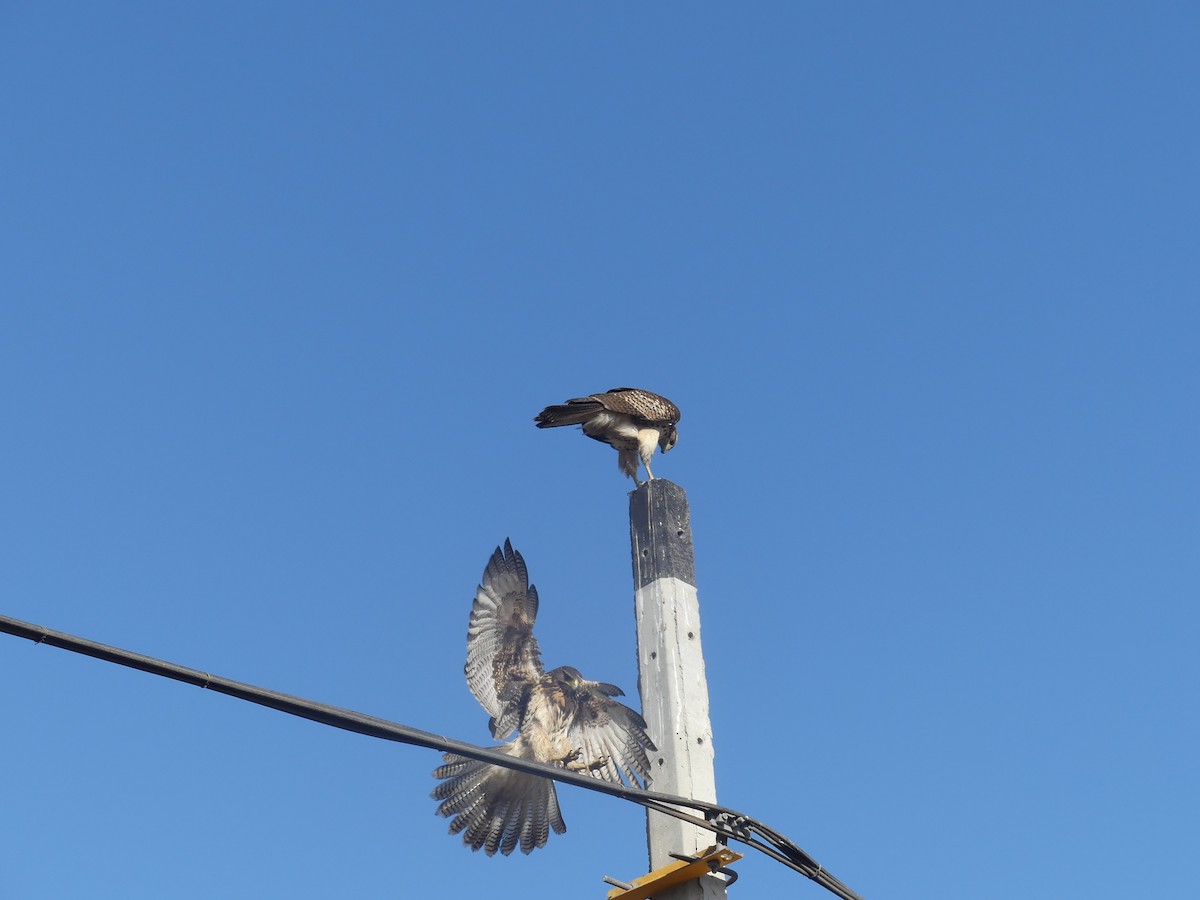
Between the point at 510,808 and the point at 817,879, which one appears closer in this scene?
the point at 817,879

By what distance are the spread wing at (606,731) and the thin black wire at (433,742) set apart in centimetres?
124

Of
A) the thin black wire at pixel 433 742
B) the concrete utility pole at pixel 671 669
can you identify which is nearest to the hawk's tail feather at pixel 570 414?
the concrete utility pole at pixel 671 669

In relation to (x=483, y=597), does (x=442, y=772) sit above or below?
below

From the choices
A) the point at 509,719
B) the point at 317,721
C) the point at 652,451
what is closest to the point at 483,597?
the point at 509,719

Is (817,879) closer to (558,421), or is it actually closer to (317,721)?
(317,721)

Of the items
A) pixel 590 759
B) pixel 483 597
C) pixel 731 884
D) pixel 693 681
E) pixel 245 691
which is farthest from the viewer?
pixel 483 597

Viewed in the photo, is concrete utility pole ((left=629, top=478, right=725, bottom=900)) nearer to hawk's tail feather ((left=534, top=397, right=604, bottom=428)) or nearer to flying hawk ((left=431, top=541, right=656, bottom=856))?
flying hawk ((left=431, top=541, right=656, bottom=856))

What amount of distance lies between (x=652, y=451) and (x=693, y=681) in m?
2.75

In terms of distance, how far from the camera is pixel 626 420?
8070 millimetres

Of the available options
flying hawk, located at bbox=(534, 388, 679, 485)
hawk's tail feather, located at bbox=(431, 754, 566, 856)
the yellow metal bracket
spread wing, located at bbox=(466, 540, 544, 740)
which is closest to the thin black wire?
the yellow metal bracket

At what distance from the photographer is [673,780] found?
5.29 m

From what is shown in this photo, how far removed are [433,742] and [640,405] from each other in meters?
4.11

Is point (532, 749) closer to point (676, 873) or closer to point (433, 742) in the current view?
point (676, 873)

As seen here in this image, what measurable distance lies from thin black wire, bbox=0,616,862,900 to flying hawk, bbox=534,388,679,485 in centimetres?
324
